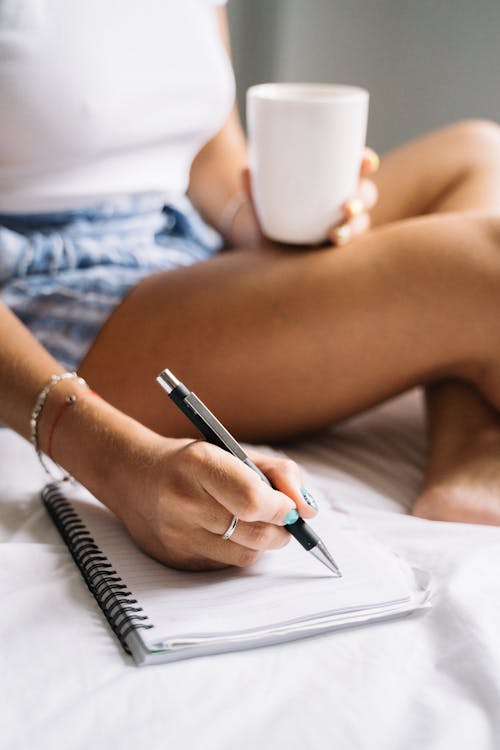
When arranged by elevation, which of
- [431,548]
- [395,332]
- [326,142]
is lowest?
[431,548]

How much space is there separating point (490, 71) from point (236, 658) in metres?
1.35

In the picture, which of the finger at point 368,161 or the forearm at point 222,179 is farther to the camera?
the forearm at point 222,179

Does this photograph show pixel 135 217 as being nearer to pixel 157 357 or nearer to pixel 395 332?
pixel 157 357

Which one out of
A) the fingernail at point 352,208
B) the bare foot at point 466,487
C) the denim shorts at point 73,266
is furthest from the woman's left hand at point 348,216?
the bare foot at point 466,487

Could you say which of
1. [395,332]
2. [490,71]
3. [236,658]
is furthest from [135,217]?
[490,71]

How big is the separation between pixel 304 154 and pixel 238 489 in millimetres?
374

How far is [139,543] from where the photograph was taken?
2.19 ft

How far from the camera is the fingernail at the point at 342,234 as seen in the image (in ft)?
2.85

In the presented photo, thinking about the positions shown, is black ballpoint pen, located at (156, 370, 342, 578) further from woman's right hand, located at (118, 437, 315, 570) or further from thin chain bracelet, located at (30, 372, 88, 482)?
thin chain bracelet, located at (30, 372, 88, 482)

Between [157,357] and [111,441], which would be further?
[157,357]

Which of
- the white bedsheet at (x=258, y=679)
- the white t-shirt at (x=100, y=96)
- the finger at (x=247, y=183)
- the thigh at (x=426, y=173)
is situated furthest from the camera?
the thigh at (x=426, y=173)

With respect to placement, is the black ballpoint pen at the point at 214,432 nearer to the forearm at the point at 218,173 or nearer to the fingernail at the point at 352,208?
the fingernail at the point at 352,208

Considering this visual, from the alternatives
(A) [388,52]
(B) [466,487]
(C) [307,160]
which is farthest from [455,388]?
(A) [388,52]

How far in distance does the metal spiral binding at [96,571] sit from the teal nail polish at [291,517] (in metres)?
0.11
